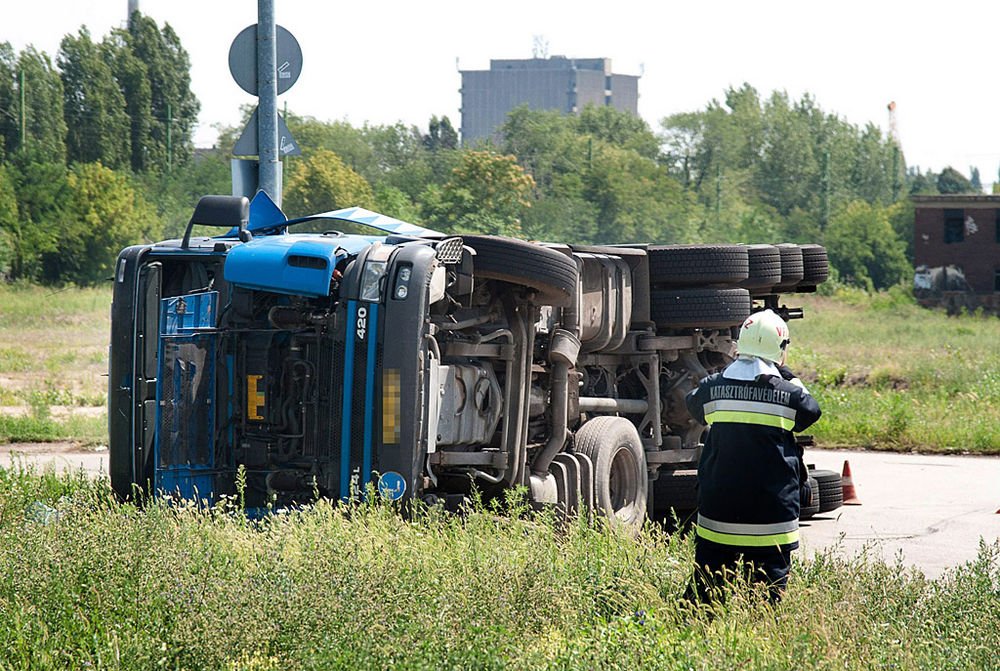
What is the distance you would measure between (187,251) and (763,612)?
4746 millimetres

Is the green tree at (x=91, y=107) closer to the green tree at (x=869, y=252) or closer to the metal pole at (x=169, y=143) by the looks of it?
the metal pole at (x=169, y=143)

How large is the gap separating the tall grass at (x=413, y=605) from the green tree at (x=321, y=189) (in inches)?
1646

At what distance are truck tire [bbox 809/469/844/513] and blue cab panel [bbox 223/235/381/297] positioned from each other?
4802mm

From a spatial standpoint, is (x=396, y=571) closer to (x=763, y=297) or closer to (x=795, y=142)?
(x=763, y=297)

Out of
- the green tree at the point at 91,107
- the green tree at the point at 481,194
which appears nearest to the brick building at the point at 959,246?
the green tree at the point at 481,194

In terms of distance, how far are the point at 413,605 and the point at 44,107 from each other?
57053 mm

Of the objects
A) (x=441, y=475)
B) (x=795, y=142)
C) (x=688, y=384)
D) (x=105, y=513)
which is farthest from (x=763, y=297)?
(x=795, y=142)

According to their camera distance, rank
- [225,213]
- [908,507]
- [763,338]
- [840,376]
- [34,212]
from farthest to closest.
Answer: [34,212] < [840,376] < [908,507] < [225,213] < [763,338]

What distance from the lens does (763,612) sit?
216 inches

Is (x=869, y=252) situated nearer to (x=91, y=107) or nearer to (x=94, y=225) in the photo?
(x=91, y=107)

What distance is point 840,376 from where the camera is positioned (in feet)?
77.7

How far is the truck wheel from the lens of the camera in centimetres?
901

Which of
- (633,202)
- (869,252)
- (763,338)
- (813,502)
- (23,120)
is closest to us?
(763,338)

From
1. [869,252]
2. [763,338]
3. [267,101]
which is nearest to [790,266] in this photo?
[267,101]
